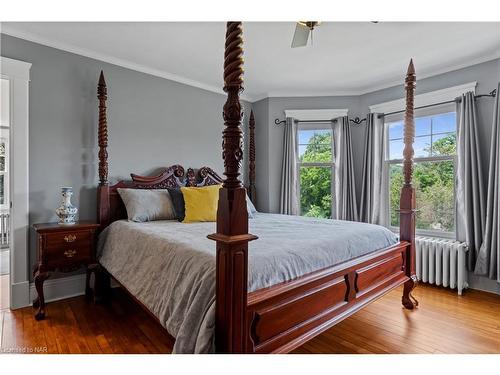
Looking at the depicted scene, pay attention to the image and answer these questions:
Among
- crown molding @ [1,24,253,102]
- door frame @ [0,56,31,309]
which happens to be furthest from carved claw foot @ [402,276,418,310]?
door frame @ [0,56,31,309]

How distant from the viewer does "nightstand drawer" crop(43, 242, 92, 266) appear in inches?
101

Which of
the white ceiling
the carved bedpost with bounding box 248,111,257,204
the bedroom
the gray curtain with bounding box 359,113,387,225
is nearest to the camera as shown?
the bedroom

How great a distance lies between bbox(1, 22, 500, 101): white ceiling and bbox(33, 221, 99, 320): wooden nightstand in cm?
179

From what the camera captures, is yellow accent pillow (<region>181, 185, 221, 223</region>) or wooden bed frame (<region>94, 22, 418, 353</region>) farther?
yellow accent pillow (<region>181, 185, 221, 223</region>)

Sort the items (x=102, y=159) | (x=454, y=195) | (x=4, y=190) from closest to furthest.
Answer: (x=102, y=159)
(x=454, y=195)
(x=4, y=190)

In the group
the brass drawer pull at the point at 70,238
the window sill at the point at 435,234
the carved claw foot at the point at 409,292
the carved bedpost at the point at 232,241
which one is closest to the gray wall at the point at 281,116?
the window sill at the point at 435,234

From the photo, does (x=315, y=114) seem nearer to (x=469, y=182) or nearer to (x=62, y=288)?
(x=469, y=182)

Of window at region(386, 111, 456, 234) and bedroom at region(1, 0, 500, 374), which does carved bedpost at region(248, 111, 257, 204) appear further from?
window at region(386, 111, 456, 234)

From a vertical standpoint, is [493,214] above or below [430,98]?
below

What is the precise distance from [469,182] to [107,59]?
13.8ft

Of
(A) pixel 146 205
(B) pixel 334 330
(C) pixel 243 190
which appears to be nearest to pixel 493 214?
(B) pixel 334 330

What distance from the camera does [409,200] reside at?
2.81m
